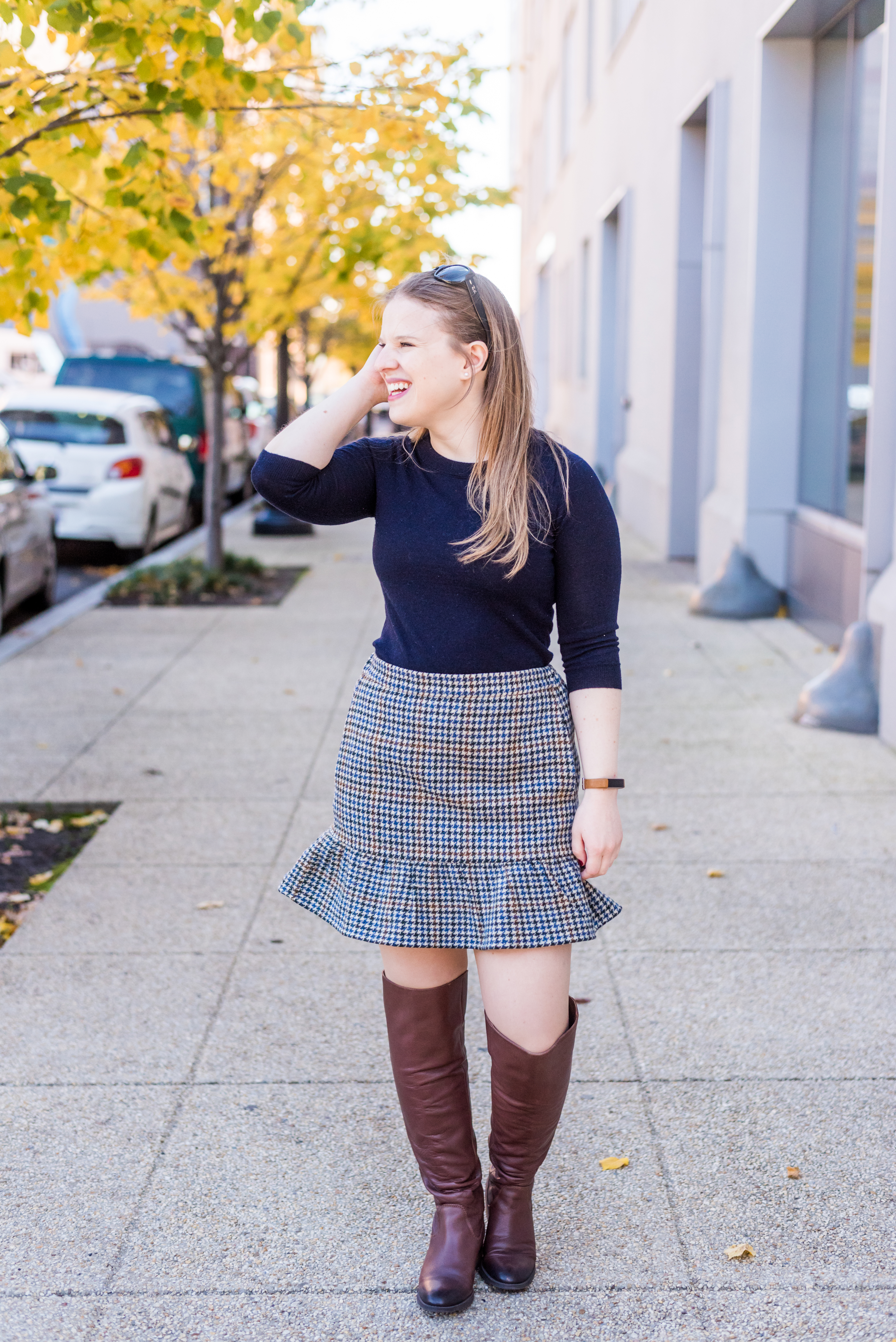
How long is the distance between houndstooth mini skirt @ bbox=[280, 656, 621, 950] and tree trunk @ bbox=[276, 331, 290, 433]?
1532 centimetres

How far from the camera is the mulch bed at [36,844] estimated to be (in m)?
4.97

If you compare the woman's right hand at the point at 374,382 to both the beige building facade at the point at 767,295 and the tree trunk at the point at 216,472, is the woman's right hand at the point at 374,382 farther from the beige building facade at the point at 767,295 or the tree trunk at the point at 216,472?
the tree trunk at the point at 216,472

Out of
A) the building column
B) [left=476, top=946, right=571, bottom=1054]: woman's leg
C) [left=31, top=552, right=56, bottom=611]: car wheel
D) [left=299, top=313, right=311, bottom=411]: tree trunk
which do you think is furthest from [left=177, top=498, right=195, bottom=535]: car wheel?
[left=476, top=946, right=571, bottom=1054]: woman's leg

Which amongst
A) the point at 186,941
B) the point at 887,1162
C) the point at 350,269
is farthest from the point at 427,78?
the point at 887,1162

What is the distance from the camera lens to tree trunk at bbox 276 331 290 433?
58.5ft

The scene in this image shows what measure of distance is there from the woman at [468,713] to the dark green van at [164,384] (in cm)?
1568

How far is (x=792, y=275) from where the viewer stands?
10.1m

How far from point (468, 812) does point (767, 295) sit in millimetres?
8213

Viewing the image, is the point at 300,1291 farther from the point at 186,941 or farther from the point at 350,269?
the point at 350,269

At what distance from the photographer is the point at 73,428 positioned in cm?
1385

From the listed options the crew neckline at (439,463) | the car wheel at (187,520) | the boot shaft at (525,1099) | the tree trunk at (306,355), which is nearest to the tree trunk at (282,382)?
the car wheel at (187,520)

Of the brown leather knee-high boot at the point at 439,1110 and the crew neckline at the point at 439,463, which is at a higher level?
the crew neckline at the point at 439,463

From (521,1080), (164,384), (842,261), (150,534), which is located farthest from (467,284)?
(164,384)

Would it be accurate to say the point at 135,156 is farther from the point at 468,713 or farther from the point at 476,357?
the point at 468,713
